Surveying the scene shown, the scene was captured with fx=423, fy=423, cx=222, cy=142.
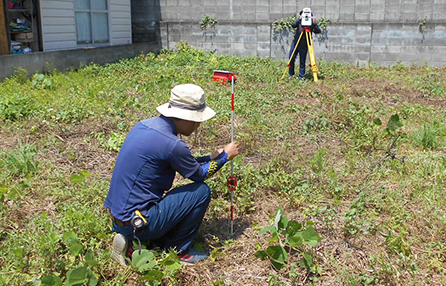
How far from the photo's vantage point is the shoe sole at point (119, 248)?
2807 mm

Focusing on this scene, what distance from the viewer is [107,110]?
225 inches

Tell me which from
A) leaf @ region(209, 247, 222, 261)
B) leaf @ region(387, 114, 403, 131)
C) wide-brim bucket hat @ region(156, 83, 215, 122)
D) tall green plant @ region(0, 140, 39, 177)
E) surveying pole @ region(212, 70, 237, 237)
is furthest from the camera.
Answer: leaf @ region(387, 114, 403, 131)

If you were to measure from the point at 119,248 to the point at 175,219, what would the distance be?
0.42 metres

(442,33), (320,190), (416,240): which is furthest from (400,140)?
(442,33)

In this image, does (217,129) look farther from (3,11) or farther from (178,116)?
(3,11)

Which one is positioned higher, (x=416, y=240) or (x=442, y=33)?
(x=442, y=33)

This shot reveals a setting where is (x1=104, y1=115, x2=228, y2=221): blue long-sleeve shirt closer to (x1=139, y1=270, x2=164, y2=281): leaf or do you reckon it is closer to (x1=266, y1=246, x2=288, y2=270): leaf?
(x1=139, y1=270, x2=164, y2=281): leaf

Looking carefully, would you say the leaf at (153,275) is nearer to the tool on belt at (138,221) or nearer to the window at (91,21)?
the tool on belt at (138,221)

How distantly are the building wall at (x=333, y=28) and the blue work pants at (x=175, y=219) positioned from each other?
8805mm

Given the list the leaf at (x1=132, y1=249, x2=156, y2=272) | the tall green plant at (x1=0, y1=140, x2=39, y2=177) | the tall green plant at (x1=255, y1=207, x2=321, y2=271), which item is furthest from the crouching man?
the tall green plant at (x1=0, y1=140, x2=39, y2=177)

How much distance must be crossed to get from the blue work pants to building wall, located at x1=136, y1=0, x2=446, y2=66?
8.81 m

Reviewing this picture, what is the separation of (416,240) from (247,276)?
1.29m

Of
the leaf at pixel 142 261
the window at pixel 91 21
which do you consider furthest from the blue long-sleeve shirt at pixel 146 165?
the window at pixel 91 21

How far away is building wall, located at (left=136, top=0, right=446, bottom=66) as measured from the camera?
1034 cm
